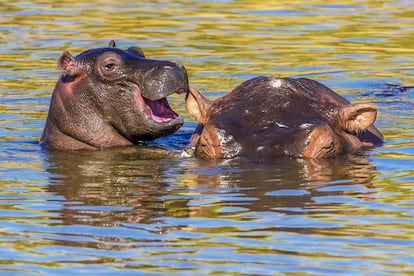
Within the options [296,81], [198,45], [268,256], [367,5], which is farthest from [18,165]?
[367,5]

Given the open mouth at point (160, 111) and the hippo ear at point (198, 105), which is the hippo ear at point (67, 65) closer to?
the open mouth at point (160, 111)

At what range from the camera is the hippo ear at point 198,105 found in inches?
435

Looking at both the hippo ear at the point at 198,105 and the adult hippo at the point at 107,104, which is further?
the adult hippo at the point at 107,104

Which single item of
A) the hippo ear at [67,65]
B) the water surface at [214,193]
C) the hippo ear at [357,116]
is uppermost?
the hippo ear at [67,65]

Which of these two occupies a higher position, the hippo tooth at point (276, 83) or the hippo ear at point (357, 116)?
the hippo tooth at point (276, 83)

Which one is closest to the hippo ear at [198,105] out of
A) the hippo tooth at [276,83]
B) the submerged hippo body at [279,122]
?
the submerged hippo body at [279,122]

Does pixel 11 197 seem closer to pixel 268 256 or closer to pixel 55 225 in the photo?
pixel 55 225

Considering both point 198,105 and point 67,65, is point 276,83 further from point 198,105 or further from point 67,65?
point 67,65

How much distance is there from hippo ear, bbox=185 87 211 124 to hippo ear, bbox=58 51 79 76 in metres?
1.08

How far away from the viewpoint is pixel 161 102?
11531 mm

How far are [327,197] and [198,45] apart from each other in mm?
9338

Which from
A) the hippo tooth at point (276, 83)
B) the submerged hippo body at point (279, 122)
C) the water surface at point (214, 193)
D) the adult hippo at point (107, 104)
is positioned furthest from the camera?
the adult hippo at point (107, 104)

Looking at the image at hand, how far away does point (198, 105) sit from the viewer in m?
11.1

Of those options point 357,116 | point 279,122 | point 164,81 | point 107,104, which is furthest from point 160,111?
point 357,116
